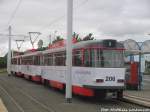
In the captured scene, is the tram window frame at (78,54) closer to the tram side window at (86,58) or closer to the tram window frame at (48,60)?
the tram side window at (86,58)

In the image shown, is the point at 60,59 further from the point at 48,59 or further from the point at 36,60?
the point at 36,60

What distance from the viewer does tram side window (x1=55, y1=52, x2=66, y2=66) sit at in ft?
80.1

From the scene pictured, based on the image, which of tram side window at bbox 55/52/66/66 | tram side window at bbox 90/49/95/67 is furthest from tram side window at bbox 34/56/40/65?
tram side window at bbox 90/49/95/67

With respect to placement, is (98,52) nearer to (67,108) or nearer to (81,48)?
(81,48)

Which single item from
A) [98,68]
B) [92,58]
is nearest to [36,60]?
[92,58]

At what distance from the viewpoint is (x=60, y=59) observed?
25203 mm

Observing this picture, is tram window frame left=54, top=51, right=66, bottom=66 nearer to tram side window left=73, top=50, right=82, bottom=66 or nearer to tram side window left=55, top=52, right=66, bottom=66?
tram side window left=55, top=52, right=66, bottom=66

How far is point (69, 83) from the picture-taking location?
65.3 feet

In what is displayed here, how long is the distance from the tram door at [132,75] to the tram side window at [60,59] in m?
4.42

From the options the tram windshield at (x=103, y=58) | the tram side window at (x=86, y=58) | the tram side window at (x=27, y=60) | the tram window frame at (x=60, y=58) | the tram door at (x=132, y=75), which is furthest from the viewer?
the tram side window at (x=27, y=60)

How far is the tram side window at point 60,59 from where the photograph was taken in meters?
24.4

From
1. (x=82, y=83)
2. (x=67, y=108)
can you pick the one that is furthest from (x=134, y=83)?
(x=67, y=108)

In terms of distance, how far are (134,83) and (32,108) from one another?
10.7 m

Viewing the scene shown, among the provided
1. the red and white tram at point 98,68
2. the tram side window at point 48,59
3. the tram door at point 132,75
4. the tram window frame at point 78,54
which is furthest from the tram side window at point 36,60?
the tram window frame at point 78,54
